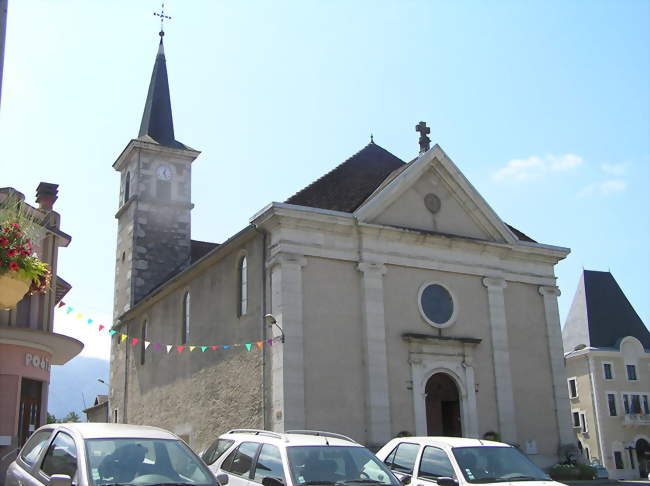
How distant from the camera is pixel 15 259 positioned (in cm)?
798

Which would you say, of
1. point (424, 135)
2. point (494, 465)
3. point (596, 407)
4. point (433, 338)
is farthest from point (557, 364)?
point (596, 407)

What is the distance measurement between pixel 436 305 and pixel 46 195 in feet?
37.9

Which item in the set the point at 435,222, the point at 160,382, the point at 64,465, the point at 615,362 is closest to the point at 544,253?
the point at 435,222

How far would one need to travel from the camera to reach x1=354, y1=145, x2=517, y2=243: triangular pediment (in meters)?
22.9

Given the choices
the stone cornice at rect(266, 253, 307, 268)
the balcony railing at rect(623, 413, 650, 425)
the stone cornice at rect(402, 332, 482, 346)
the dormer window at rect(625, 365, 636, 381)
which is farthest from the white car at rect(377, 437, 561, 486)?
the dormer window at rect(625, 365, 636, 381)

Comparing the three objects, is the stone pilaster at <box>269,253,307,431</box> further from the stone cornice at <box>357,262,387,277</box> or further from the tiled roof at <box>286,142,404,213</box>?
the tiled roof at <box>286,142,404,213</box>

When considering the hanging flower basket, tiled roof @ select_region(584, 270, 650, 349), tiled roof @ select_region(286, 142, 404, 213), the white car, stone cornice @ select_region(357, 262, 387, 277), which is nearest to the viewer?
the hanging flower basket

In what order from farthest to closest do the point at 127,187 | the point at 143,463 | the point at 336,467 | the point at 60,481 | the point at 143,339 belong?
1. the point at 127,187
2. the point at 143,339
3. the point at 336,467
4. the point at 143,463
5. the point at 60,481

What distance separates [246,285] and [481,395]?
7.70 meters

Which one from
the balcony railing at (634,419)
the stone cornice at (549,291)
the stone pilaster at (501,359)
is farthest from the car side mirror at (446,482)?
the balcony railing at (634,419)

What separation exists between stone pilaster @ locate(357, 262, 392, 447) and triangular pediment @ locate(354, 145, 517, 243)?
6.16ft

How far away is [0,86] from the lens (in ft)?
20.1

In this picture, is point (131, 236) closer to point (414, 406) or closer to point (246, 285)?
point (246, 285)

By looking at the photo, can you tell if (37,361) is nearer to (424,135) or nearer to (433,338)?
(433,338)
